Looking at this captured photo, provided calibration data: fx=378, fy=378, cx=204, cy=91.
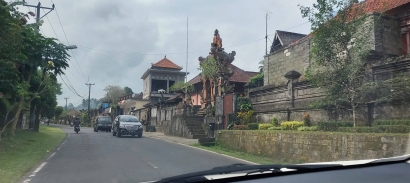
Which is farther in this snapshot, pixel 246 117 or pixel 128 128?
pixel 128 128

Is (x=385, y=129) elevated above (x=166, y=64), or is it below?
below

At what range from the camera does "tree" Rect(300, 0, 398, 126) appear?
1188 centimetres

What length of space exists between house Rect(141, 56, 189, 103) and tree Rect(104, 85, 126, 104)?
15.9 meters

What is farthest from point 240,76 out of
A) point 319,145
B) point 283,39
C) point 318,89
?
point 319,145

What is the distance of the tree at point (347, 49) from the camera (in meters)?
11.9

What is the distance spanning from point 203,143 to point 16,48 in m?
9.50

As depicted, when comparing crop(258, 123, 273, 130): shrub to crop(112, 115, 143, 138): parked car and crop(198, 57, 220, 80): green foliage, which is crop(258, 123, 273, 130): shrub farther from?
crop(112, 115, 143, 138): parked car

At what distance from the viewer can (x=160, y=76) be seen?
50.5 metres

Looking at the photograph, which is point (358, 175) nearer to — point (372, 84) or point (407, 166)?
point (407, 166)

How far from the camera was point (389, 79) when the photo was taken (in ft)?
37.9

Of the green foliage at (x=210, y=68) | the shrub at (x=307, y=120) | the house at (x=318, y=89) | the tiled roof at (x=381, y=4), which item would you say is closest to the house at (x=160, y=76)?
the green foliage at (x=210, y=68)

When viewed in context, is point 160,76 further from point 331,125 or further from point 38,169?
point 38,169

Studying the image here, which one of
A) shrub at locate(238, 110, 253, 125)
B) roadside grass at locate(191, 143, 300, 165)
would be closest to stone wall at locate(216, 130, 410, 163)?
roadside grass at locate(191, 143, 300, 165)

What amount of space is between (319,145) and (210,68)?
1420 cm
